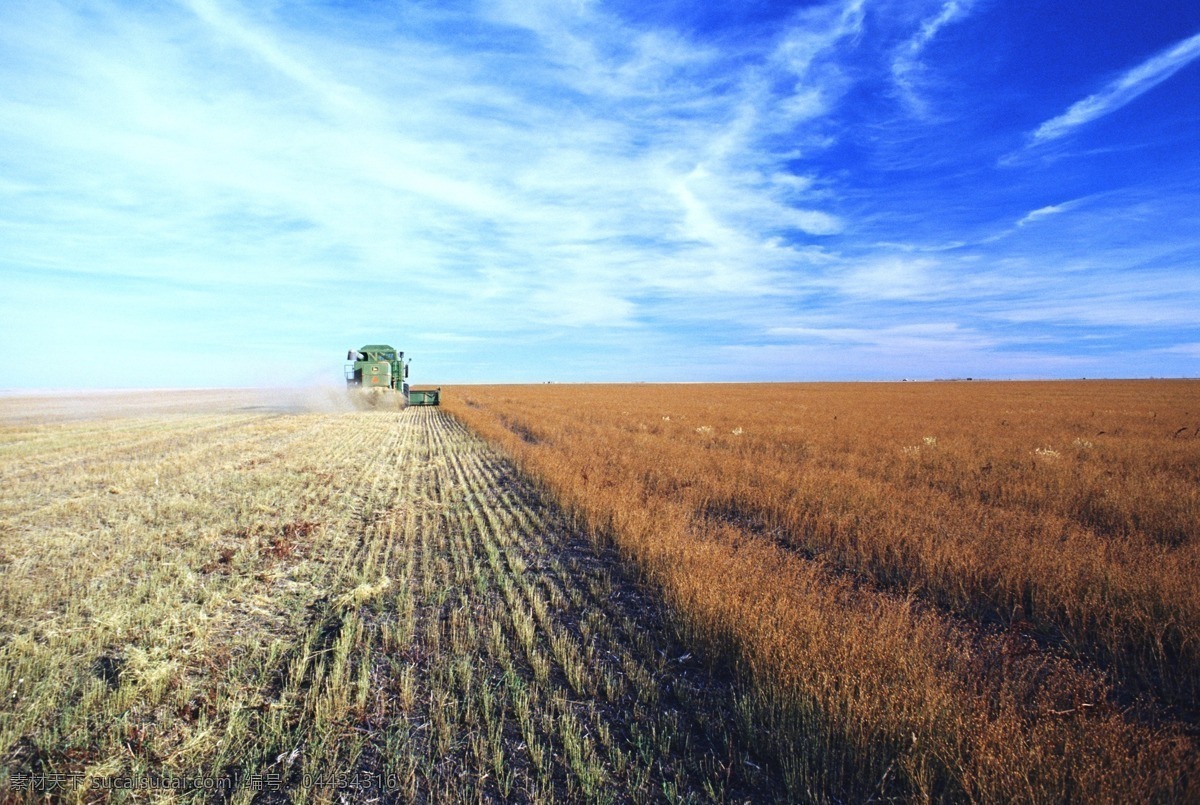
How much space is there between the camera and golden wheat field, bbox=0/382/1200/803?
2943mm

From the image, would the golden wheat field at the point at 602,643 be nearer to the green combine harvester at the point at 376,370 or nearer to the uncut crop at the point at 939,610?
the uncut crop at the point at 939,610

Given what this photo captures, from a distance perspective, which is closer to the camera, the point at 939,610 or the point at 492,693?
the point at 492,693

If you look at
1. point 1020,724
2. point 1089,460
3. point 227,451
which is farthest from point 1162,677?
point 227,451

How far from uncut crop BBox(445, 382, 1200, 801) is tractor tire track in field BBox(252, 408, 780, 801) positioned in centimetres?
45

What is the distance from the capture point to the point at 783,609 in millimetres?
4402

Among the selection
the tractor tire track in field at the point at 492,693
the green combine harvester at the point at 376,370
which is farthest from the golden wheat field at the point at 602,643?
the green combine harvester at the point at 376,370

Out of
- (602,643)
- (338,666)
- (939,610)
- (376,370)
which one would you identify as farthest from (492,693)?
(376,370)

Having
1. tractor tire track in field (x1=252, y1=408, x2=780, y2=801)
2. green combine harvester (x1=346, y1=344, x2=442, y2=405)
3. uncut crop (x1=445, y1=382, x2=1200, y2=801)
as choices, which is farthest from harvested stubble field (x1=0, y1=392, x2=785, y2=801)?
green combine harvester (x1=346, y1=344, x2=442, y2=405)

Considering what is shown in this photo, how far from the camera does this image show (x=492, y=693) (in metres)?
3.79

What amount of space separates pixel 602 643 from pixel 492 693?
1170 mm

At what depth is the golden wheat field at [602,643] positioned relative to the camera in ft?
9.66

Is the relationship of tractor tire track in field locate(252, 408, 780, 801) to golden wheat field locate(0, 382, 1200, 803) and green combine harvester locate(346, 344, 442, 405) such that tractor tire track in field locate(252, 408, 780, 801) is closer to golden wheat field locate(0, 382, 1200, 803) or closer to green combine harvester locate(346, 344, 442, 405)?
golden wheat field locate(0, 382, 1200, 803)

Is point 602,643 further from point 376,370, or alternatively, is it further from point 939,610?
point 376,370

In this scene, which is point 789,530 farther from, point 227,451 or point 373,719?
point 227,451
